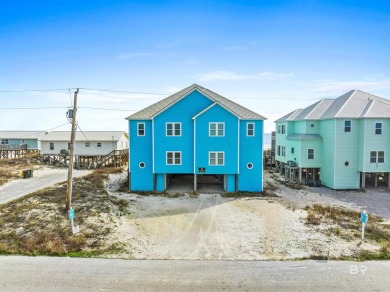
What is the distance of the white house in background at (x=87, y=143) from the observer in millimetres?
40281

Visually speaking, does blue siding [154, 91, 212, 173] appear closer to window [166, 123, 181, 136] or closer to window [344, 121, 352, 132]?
window [166, 123, 181, 136]

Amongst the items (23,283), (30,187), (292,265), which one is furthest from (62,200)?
(292,265)

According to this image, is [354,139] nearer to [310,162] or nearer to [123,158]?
[310,162]

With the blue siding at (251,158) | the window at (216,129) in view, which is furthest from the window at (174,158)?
the blue siding at (251,158)

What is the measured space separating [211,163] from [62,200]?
1209 centimetres

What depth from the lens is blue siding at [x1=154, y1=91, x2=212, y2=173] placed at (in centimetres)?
2338

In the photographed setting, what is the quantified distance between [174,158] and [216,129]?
4.48 m

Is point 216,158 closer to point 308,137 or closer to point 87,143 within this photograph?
point 308,137

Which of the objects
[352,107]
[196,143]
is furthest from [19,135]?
[352,107]

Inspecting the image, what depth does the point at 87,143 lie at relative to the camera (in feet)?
133

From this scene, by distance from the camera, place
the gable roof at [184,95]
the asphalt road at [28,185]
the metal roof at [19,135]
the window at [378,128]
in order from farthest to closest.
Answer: the metal roof at [19,135] → the window at [378,128] → the gable roof at [184,95] → the asphalt road at [28,185]

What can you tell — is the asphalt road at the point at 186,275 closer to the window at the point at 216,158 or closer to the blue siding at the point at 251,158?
the window at the point at 216,158

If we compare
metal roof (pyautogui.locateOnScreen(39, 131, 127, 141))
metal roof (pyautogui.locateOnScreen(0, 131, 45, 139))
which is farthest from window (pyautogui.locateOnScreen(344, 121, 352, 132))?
metal roof (pyautogui.locateOnScreen(0, 131, 45, 139))

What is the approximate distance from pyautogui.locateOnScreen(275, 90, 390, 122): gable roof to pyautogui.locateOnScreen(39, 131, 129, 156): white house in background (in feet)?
87.0
